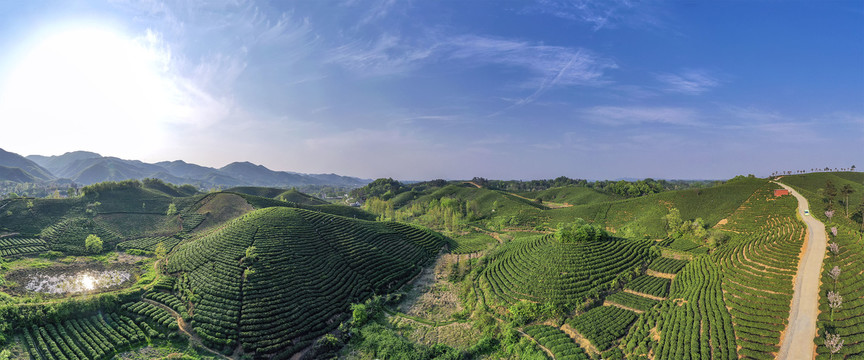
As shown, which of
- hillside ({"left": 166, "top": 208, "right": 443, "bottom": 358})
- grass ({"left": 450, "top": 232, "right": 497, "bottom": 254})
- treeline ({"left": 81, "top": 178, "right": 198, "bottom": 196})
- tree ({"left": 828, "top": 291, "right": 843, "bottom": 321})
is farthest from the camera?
treeline ({"left": 81, "top": 178, "right": 198, "bottom": 196})

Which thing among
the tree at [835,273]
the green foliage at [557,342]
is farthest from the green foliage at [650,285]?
the green foliage at [557,342]

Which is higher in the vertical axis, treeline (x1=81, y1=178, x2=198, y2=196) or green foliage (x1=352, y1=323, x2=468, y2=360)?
treeline (x1=81, y1=178, x2=198, y2=196)

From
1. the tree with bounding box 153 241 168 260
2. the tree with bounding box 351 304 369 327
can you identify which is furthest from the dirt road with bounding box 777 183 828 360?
the tree with bounding box 153 241 168 260

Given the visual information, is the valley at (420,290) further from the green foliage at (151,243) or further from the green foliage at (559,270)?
the green foliage at (151,243)

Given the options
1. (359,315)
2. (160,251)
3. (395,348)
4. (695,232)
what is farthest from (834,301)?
(160,251)

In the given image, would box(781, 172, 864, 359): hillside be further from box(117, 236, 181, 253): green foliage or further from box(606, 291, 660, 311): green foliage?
box(117, 236, 181, 253): green foliage

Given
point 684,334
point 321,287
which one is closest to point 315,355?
point 321,287

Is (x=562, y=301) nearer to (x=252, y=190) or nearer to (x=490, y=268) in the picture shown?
(x=490, y=268)

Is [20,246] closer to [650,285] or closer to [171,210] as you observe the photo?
[171,210]
